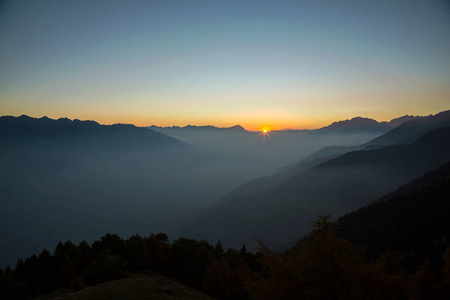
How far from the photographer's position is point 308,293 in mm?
12180

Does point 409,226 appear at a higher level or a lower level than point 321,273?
lower

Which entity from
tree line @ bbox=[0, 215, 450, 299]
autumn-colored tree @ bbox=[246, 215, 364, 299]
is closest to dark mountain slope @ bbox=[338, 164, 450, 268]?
tree line @ bbox=[0, 215, 450, 299]

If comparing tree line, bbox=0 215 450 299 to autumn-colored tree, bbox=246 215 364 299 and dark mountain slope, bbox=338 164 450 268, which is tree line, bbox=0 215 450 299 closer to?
autumn-colored tree, bbox=246 215 364 299

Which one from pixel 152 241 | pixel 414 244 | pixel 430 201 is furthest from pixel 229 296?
pixel 430 201

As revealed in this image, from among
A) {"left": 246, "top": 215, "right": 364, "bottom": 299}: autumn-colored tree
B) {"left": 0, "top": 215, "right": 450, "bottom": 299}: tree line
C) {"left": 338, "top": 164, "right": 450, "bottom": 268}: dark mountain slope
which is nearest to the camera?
{"left": 246, "top": 215, "right": 364, "bottom": 299}: autumn-colored tree

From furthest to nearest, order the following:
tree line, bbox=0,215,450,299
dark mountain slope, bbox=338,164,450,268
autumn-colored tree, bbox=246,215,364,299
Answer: dark mountain slope, bbox=338,164,450,268
tree line, bbox=0,215,450,299
autumn-colored tree, bbox=246,215,364,299

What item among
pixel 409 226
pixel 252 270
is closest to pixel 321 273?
pixel 252 270

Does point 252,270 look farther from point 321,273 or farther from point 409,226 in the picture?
point 409,226

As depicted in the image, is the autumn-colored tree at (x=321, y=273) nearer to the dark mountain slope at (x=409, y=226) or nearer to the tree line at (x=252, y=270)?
the tree line at (x=252, y=270)

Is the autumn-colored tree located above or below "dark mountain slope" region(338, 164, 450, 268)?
above

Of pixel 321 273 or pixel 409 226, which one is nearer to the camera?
pixel 321 273

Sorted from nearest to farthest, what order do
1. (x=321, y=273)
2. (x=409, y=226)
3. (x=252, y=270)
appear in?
1. (x=321, y=273)
2. (x=252, y=270)
3. (x=409, y=226)

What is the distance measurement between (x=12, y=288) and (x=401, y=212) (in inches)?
6135

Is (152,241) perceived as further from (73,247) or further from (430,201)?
(430,201)
